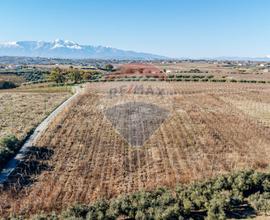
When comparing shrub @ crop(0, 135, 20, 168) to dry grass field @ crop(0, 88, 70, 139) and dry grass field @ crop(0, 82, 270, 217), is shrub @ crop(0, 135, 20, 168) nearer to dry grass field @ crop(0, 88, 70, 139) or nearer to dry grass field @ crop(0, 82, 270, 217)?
dry grass field @ crop(0, 82, 270, 217)

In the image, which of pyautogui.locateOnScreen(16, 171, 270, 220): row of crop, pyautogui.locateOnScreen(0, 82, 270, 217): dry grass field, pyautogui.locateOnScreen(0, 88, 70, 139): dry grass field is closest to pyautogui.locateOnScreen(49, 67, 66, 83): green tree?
pyautogui.locateOnScreen(0, 88, 70, 139): dry grass field

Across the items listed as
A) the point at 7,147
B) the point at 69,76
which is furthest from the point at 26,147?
the point at 69,76

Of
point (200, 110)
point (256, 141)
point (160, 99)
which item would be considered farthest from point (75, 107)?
point (256, 141)

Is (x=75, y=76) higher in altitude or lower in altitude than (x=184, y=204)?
higher
